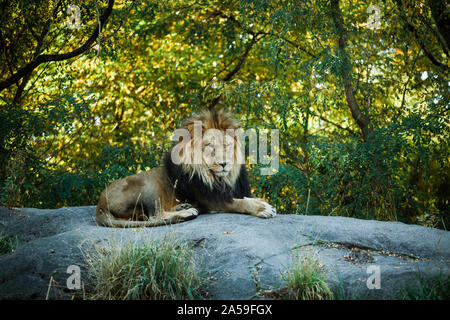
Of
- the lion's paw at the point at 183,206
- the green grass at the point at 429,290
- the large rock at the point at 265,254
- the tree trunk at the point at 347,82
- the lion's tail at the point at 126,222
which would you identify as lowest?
the green grass at the point at 429,290

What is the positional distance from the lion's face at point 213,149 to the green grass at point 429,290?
2399mm

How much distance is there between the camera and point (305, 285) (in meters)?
3.17

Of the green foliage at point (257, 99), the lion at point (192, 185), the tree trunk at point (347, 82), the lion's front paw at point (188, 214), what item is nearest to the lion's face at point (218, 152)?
the lion at point (192, 185)

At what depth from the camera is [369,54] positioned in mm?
7949

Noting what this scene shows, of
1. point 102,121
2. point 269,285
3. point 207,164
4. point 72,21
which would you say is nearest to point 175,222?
point 207,164

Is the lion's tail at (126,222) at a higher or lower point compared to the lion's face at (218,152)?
lower

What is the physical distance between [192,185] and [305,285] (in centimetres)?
231

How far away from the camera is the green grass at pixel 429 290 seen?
3002 mm

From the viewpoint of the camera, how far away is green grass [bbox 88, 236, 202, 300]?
3.26 m

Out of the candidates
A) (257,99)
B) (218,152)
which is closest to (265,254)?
(218,152)

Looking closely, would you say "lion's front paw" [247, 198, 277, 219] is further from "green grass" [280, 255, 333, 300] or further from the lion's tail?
"green grass" [280, 255, 333, 300]

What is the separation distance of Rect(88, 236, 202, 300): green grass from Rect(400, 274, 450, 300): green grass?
1.48 meters

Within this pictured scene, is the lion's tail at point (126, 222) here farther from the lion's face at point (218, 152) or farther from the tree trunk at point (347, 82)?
the tree trunk at point (347, 82)
